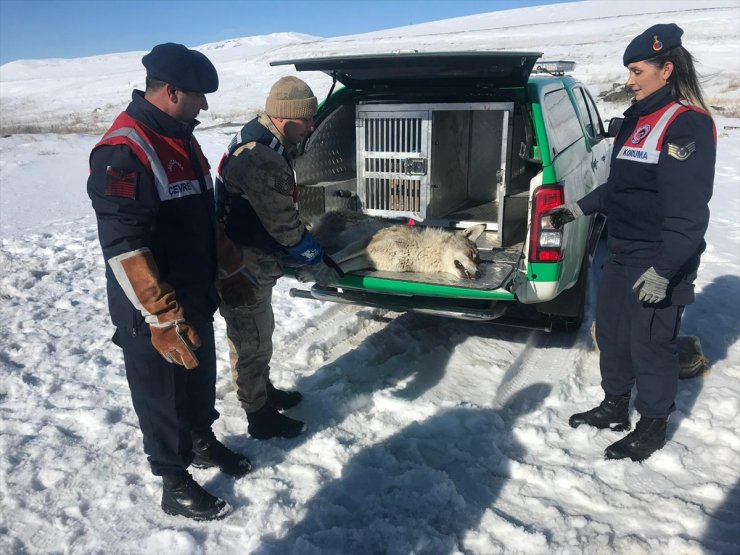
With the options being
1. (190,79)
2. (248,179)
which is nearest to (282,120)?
(248,179)

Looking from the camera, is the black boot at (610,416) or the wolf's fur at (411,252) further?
the wolf's fur at (411,252)

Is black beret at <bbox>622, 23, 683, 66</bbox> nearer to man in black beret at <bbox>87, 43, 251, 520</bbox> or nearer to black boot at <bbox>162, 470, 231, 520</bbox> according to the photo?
man in black beret at <bbox>87, 43, 251, 520</bbox>

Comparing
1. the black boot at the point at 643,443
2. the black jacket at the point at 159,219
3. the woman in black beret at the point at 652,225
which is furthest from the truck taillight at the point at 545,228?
the black jacket at the point at 159,219

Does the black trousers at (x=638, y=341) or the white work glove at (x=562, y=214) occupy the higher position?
the white work glove at (x=562, y=214)

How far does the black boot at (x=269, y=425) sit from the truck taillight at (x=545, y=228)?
6.23ft

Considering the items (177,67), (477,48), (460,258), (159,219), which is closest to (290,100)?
(177,67)

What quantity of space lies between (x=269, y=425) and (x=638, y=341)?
221 centimetres

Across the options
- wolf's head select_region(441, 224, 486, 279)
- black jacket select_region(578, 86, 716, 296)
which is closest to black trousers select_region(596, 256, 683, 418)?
black jacket select_region(578, 86, 716, 296)

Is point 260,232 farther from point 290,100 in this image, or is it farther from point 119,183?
point 119,183

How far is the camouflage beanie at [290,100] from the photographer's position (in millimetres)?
2988

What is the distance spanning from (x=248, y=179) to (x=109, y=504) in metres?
1.80

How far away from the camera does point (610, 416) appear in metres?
3.40

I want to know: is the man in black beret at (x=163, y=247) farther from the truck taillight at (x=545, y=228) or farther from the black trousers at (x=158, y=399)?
the truck taillight at (x=545, y=228)

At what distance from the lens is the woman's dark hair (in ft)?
9.19
